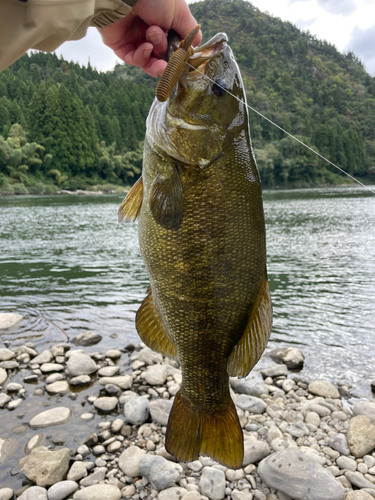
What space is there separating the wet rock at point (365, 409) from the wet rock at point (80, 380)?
374 cm

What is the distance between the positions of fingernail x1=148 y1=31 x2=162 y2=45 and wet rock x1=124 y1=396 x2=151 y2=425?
13.2 ft

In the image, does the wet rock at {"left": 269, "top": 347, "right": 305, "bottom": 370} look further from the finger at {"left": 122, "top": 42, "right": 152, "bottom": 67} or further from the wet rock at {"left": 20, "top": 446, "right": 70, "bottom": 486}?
the finger at {"left": 122, "top": 42, "right": 152, "bottom": 67}

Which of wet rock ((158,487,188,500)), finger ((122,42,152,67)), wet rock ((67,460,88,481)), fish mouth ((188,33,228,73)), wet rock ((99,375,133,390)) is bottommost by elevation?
wet rock ((99,375,133,390))

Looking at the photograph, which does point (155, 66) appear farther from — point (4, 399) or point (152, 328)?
point (4, 399)

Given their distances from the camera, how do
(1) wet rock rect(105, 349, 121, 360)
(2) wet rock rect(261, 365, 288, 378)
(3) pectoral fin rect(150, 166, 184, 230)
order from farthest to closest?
(1) wet rock rect(105, 349, 121, 360)
(2) wet rock rect(261, 365, 288, 378)
(3) pectoral fin rect(150, 166, 184, 230)

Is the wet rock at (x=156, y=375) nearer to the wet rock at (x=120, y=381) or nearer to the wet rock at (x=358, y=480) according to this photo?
the wet rock at (x=120, y=381)

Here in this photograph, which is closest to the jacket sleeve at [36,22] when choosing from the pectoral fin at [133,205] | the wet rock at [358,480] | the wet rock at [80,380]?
the pectoral fin at [133,205]

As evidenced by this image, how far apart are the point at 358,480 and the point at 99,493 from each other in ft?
8.18

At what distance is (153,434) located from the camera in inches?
176

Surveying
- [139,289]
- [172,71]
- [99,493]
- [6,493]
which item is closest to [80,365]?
[6,493]

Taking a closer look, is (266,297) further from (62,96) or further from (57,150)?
(62,96)

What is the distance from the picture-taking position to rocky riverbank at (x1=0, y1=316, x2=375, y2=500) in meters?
3.59

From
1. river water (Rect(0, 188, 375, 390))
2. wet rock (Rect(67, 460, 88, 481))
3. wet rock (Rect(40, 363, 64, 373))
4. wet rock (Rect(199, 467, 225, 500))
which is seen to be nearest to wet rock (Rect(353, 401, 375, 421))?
river water (Rect(0, 188, 375, 390))

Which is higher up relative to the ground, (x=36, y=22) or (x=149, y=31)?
(x=149, y=31)
